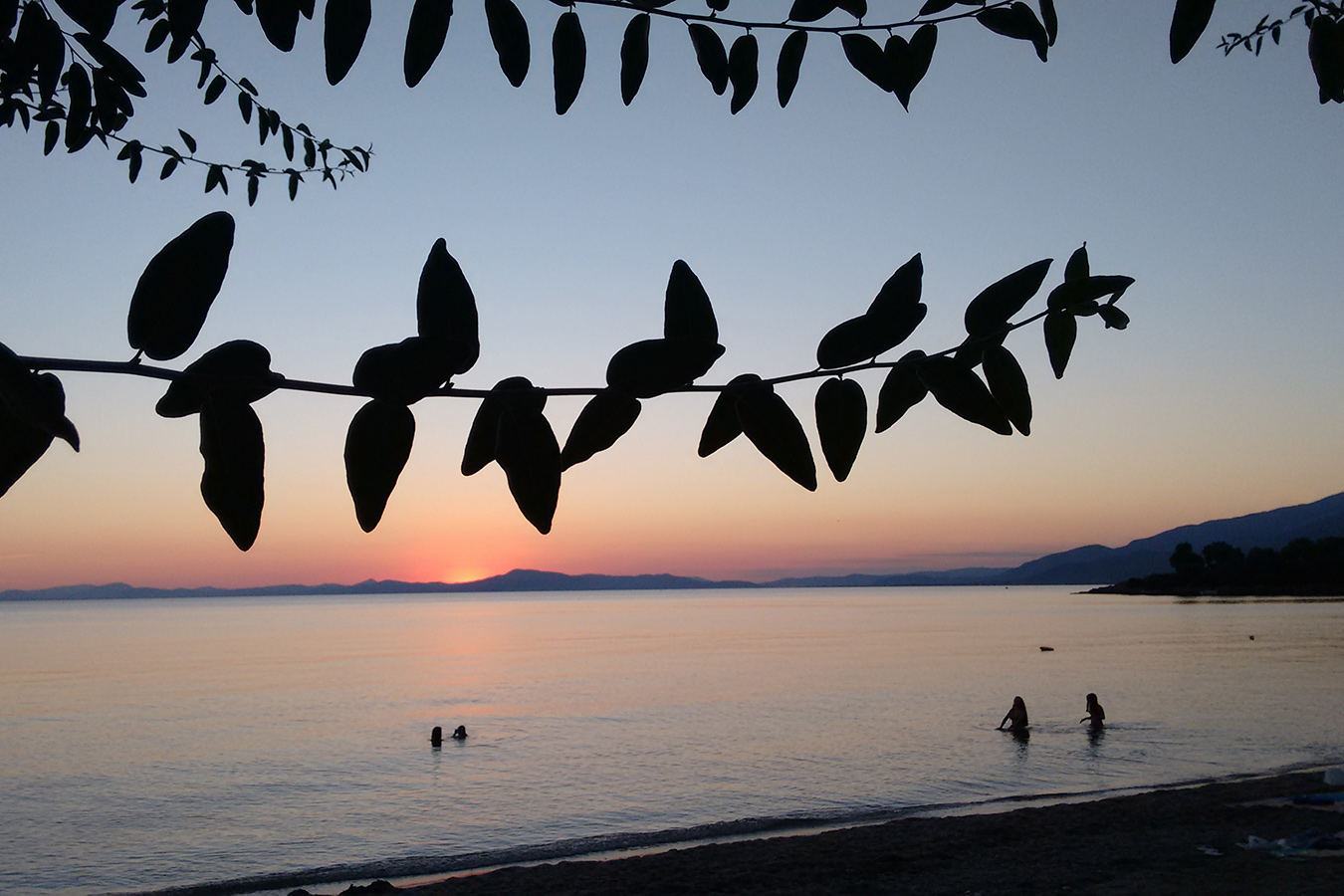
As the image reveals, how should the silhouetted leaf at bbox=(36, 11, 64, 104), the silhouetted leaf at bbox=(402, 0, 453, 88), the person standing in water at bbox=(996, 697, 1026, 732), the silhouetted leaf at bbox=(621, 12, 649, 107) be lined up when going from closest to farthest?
the silhouetted leaf at bbox=(402, 0, 453, 88)
the silhouetted leaf at bbox=(621, 12, 649, 107)
the silhouetted leaf at bbox=(36, 11, 64, 104)
the person standing in water at bbox=(996, 697, 1026, 732)

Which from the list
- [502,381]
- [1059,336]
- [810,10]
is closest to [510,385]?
[502,381]

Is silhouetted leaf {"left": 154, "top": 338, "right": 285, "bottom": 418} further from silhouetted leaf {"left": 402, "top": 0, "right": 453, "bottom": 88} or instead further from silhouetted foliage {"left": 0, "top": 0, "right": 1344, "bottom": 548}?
silhouetted leaf {"left": 402, "top": 0, "right": 453, "bottom": 88}

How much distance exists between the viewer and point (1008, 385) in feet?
3.26

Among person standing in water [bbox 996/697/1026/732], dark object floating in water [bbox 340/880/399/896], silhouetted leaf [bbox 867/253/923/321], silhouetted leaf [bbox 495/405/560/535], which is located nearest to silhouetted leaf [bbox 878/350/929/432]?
silhouetted leaf [bbox 867/253/923/321]

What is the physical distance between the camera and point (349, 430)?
827 mm

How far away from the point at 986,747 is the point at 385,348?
38.9 metres

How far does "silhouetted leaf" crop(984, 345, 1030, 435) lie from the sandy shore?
58.8 ft

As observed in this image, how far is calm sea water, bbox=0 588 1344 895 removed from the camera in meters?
25.7

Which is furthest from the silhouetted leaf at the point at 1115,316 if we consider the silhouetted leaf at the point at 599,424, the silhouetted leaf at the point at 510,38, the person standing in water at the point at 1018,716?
the person standing in water at the point at 1018,716

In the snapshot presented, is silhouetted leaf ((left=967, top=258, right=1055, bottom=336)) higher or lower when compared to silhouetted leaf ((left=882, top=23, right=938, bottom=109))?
lower

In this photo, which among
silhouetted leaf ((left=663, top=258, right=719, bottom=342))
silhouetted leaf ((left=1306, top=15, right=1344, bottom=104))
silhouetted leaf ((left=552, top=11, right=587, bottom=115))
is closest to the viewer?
silhouetted leaf ((left=663, top=258, right=719, bottom=342))

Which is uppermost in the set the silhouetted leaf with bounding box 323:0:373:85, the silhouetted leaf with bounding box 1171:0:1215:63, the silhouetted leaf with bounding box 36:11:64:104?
the silhouetted leaf with bounding box 36:11:64:104

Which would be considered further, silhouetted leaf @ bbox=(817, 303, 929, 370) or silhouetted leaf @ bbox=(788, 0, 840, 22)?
silhouetted leaf @ bbox=(788, 0, 840, 22)

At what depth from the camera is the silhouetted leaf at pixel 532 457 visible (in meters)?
0.88
